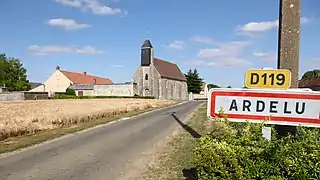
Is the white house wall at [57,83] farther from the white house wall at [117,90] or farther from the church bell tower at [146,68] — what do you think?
the church bell tower at [146,68]

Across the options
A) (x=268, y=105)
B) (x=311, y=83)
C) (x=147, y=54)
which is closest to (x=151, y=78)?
(x=147, y=54)

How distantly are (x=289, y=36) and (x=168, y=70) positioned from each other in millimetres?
101927

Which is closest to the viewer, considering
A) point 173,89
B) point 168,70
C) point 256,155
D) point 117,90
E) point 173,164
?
point 256,155

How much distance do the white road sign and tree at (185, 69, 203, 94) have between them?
10617 cm

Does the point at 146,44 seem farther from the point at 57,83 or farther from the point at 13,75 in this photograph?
the point at 13,75

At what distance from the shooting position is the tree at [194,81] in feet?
363

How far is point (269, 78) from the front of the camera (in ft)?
12.4

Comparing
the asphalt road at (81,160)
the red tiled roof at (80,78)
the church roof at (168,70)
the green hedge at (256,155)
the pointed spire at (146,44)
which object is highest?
the pointed spire at (146,44)

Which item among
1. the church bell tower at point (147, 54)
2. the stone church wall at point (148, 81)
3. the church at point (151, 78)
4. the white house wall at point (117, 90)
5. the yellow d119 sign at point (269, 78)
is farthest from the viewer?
the church bell tower at point (147, 54)

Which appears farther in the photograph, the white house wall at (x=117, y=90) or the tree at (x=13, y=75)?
the tree at (x=13, y=75)

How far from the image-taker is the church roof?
96.4m

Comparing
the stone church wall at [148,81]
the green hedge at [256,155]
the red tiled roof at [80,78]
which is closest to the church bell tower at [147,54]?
the stone church wall at [148,81]

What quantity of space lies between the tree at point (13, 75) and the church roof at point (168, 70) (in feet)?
130

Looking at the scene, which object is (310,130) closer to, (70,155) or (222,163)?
(222,163)
